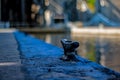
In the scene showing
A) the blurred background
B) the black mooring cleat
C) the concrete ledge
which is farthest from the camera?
the blurred background

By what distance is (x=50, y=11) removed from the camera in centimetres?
4434

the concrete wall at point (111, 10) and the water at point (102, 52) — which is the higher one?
the concrete wall at point (111, 10)

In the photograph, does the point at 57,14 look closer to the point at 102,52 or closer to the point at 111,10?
the point at 111,10

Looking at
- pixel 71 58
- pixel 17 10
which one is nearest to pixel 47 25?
pixel 17 10

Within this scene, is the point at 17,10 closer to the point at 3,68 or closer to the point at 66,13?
the point at 66,13

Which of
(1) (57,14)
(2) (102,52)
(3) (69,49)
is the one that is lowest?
(2) (102,52)

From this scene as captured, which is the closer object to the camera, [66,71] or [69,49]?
[66,71]

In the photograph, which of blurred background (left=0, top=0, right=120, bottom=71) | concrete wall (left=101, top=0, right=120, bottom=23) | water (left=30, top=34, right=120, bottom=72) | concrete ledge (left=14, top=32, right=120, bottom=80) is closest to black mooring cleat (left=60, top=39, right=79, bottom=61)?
concrete ledge (left=14, top=32, right=120, bottom=80)

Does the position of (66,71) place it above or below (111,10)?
below

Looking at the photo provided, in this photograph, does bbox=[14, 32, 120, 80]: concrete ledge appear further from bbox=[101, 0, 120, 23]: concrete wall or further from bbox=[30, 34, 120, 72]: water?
bbox=[101, 0, 120, 23]: concrete wall

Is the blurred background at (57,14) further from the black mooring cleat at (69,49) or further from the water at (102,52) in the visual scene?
the black mooring cleat at (69,49)

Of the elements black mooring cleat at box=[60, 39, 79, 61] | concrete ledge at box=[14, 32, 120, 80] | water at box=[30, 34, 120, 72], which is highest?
black mooring cleat at box=[60, 39, 79, 61]

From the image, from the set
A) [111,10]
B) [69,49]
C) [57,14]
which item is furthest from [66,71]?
[111,10]

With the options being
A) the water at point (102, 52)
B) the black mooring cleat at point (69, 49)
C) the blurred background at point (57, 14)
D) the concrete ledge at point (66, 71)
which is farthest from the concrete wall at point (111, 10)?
the concrete ledge at point (66, 71)
